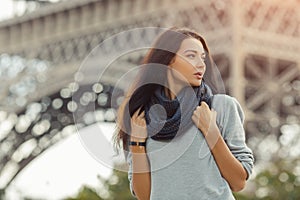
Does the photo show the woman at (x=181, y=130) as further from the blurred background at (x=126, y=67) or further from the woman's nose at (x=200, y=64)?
the blurred background at (x=126, y=67)

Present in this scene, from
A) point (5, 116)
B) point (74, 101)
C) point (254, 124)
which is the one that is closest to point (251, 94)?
point (254, 124)

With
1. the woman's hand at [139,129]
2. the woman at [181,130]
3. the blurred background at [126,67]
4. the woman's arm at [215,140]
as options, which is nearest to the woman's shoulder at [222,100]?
the woman at [181,130]

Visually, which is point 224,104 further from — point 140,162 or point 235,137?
point 140,162

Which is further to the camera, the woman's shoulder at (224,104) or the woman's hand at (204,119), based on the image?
the woman's shoulder at (224,104)

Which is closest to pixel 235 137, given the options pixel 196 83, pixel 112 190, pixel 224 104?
pixel 224 104

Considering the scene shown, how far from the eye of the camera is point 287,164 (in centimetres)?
2492

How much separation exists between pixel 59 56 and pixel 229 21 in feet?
20.0

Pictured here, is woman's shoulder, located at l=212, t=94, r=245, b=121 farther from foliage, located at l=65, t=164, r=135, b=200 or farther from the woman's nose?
foliage, located at l=65, t=164, r=135, b=200

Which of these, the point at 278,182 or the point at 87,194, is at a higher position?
the point at 278,182

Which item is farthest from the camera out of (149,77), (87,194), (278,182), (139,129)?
(87,194)

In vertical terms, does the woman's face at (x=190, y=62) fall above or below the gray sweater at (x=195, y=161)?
above

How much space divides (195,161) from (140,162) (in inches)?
8.5

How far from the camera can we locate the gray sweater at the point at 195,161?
3.99 meters

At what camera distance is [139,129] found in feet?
13.4
